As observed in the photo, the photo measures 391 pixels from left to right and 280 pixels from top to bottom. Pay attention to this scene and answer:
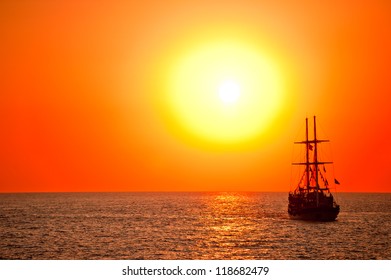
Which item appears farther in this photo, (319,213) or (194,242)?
(319,213)

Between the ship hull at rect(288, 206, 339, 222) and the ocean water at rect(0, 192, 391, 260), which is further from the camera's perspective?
the ship hull at rect(288, 206, 339, 222)

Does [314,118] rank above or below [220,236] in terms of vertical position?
above

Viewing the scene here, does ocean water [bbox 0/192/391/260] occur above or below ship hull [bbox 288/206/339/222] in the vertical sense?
below

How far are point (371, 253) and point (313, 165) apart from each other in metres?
46.1

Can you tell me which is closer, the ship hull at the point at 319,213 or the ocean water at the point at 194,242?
the ocean water at the point at 194,242

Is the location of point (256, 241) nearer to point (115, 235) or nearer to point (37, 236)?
point (115, 235)

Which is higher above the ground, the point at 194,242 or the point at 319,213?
the point at 319,213

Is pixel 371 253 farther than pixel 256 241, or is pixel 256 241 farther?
pixel 256 241

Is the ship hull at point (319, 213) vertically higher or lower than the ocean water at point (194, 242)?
higher

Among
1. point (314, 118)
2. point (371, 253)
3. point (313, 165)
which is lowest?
point (371, 253)

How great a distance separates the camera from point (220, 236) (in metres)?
72.1

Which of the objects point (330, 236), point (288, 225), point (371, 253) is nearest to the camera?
point (371, 253)
